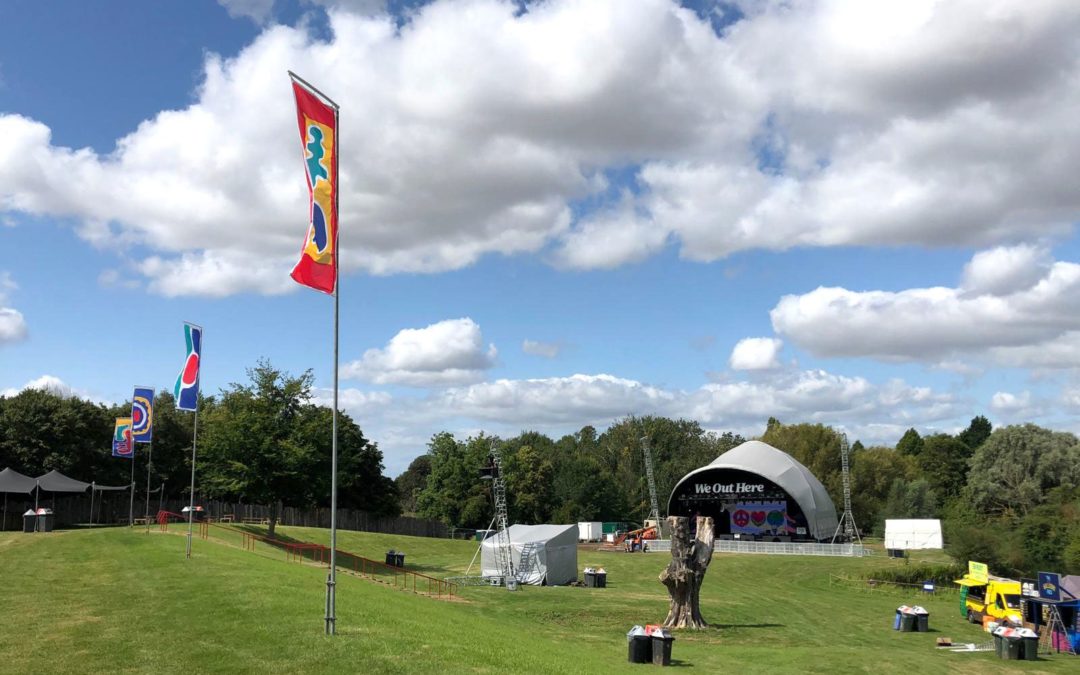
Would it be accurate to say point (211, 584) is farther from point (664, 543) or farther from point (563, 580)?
point (664, 543)

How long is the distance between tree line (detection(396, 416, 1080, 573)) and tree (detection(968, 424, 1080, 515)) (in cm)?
11

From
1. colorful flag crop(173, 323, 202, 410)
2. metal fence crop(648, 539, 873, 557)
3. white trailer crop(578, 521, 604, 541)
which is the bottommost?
white trailer crop(578, 521, 604, 541)

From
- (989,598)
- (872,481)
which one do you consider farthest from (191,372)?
(872,481)

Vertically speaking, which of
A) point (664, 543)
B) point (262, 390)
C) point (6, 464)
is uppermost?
point (262, 390)

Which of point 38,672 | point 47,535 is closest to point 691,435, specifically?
point 47,535

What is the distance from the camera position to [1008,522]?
76688mm

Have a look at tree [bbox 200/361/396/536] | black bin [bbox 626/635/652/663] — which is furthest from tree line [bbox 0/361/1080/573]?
black bin [bbox 626/635/652/663]

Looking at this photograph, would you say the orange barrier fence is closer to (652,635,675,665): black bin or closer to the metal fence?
(652,635,675,665): black bin

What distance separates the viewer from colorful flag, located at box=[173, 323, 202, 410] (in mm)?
33594

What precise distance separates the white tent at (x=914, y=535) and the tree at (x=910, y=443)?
306 ft

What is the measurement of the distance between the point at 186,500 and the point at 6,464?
16.8 metres

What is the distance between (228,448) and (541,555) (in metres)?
22.3

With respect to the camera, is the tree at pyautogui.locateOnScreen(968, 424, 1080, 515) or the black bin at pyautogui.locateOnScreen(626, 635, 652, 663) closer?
the black bin at pyautogui.locateOnScreen(626, 635, 652, 663)

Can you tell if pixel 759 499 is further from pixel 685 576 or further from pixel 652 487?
pixel 685 576
